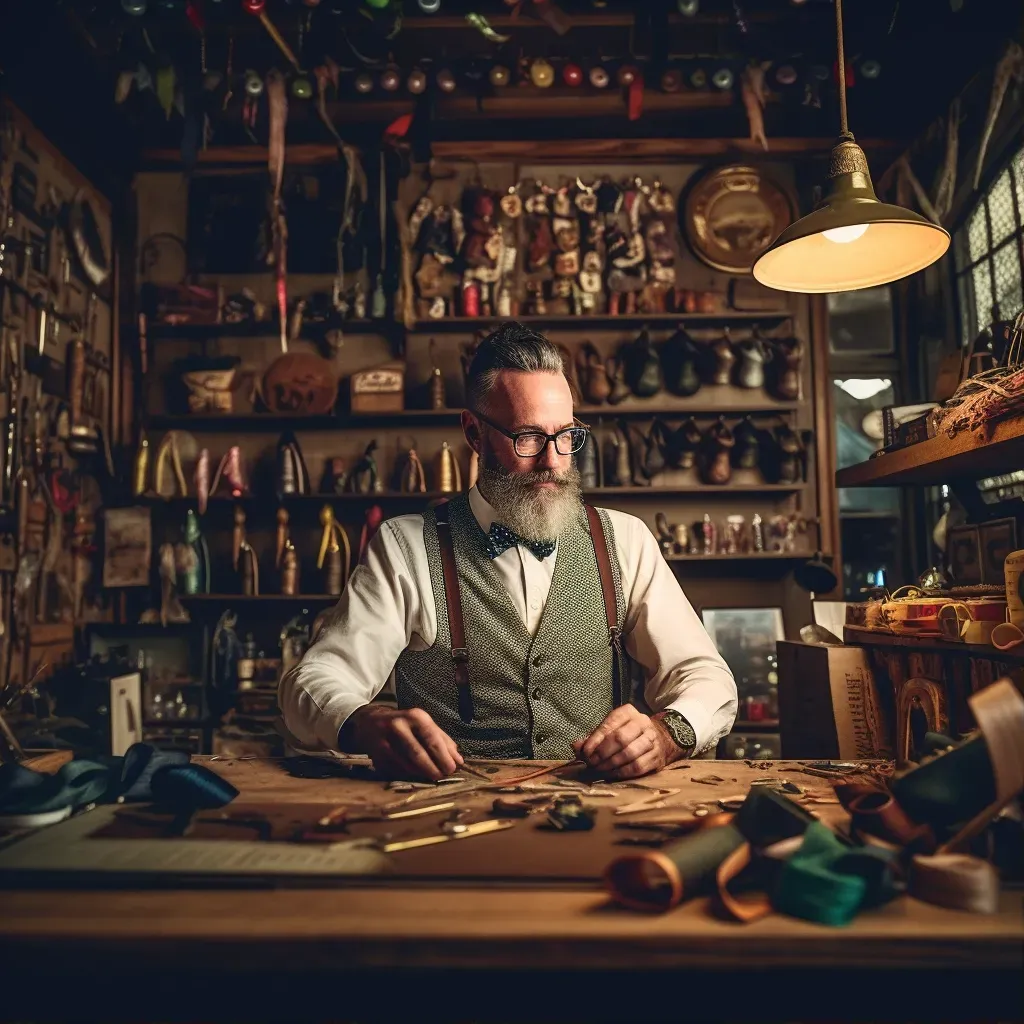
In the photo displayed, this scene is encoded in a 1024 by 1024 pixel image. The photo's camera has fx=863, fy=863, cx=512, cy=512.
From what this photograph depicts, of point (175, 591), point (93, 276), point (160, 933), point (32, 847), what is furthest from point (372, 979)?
point (93, 276)

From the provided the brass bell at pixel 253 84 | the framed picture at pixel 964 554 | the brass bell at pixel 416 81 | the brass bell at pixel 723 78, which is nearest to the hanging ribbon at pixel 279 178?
the brass bell at pixel 253 84

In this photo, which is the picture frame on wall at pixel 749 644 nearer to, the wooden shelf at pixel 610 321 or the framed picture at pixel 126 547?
the wooden shelf at pixel 610 321

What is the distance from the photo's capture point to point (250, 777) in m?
1.64

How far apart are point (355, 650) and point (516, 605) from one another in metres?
0.45

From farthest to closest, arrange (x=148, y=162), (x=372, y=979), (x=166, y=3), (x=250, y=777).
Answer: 1. (x=148, y=162)
2. (x=166, y=3)
3. (x=250, y=777)
4. (x=372, y=979)

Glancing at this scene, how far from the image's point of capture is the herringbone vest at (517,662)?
91.0 inches

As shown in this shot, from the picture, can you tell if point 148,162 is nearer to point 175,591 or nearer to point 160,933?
point 175,591

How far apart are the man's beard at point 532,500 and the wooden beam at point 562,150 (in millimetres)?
3355

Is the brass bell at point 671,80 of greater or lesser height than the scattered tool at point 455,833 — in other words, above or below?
→ above

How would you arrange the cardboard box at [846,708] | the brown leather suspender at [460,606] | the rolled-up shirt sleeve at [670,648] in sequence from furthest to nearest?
the cardboard box at [846,708] → the brown leather suspender at [460,606] → the rolled-up shirt sleeve at [670,648]

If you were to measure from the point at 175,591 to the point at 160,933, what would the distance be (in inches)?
167

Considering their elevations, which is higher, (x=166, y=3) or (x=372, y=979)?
(x=166, y=3)

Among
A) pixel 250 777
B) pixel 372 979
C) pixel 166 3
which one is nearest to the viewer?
pixel 372 979

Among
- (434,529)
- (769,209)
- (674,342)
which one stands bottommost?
(434,529)
